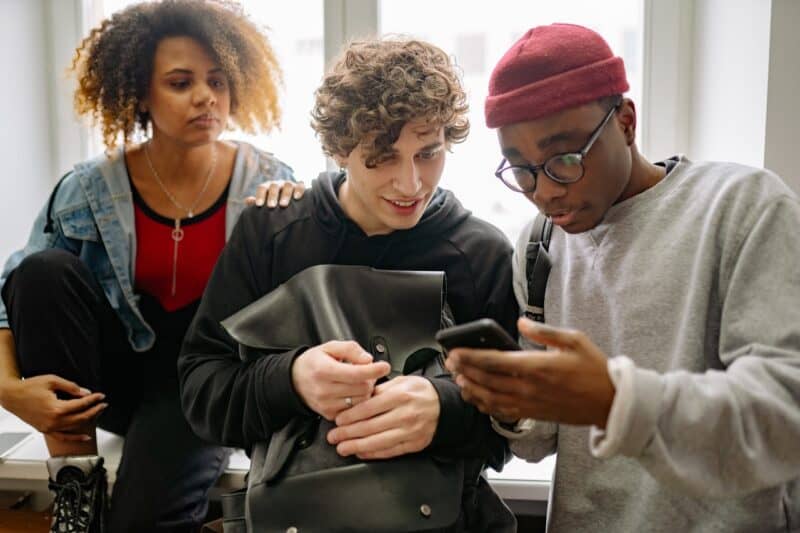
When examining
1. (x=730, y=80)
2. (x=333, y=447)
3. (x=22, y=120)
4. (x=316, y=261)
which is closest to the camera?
(x=333, y=447)

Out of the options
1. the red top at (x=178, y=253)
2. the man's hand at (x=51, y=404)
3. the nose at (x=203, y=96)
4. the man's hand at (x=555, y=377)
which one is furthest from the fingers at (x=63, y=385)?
the man's hand at (x=555, y=377)

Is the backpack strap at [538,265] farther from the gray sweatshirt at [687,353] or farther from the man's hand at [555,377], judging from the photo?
the man's hand at [555,377]

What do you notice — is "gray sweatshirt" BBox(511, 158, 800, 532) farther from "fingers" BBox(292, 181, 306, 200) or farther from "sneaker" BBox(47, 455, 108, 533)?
"sneaker" BBox(47, 455, 108, 533)

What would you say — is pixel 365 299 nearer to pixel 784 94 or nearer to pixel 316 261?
pixel 316 261

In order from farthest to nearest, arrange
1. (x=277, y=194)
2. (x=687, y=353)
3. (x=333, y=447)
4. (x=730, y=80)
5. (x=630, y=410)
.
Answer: (x=730, y=80) → (x=277, y=194) → (x=333, y=447) → (x=687, y=353) → (x=630, y=410)

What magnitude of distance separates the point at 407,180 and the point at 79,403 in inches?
34.1

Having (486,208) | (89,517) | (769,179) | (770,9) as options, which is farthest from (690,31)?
(89,517)

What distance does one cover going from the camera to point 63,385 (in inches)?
63.8

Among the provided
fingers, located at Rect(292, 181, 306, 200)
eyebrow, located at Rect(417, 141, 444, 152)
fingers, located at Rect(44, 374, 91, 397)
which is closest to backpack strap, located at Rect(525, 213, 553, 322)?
eyebrow, located at Rect(417, 141, 444, 152)

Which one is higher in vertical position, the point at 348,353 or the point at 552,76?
the point at 552,76

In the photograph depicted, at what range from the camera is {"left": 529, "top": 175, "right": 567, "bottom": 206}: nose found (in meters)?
1.15

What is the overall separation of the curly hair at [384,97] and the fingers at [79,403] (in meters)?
0.75

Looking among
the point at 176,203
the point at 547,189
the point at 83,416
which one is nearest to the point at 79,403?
the point at 83,416

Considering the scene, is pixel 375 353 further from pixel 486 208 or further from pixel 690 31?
pixel 690 31
